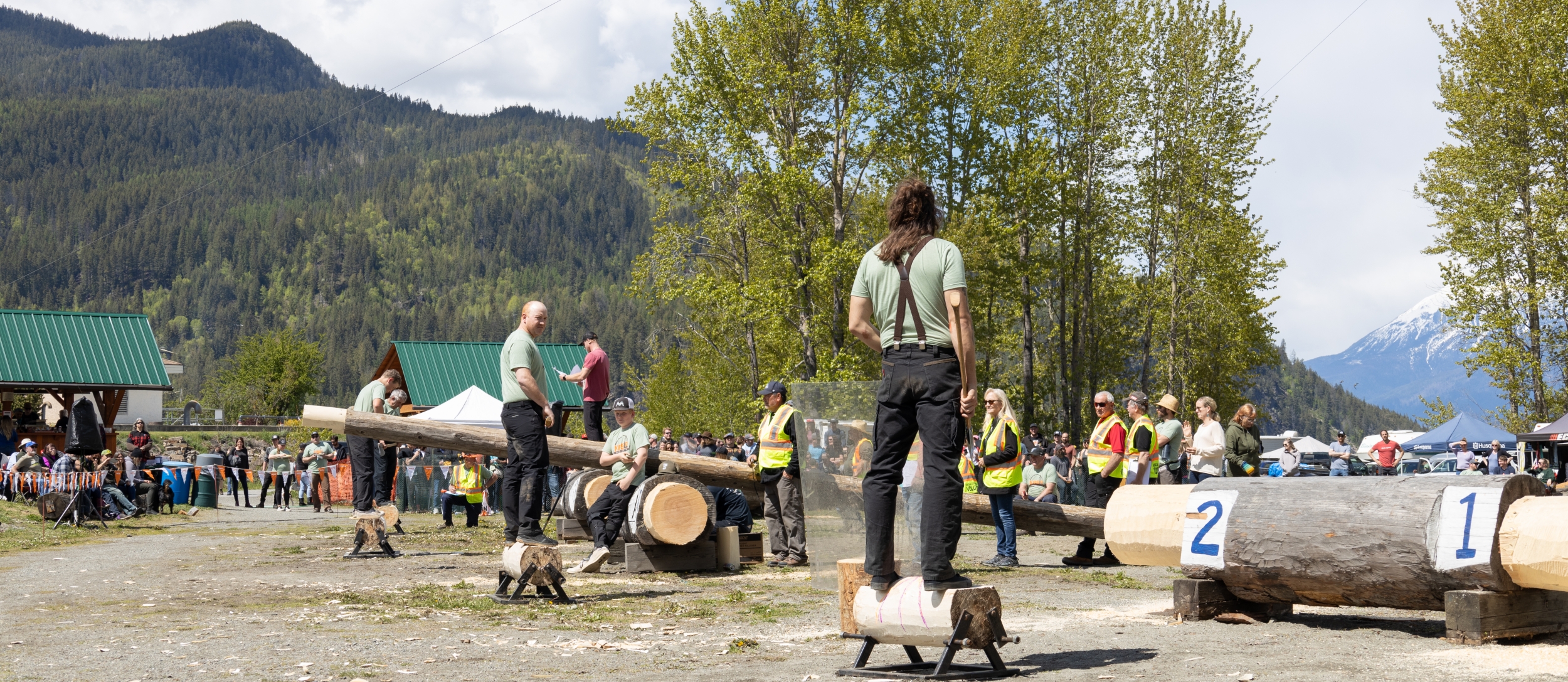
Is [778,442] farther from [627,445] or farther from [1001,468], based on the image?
[1001,468]

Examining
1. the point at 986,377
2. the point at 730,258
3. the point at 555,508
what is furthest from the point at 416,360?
the point at 555,508

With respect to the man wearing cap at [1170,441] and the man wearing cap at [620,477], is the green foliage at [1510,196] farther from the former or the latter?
the man wearing cap at [620,477]

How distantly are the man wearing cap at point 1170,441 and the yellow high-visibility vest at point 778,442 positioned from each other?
13.0 ft

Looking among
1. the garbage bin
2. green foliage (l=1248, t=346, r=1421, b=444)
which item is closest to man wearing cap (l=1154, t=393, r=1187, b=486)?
the garbage bin

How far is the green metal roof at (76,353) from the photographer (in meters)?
34.2

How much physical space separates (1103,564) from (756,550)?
11.3 ft

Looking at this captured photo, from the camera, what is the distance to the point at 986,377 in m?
38.1

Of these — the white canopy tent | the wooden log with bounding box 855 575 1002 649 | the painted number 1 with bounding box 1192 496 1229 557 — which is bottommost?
the wooden log with bounding box 855 575 1002 649

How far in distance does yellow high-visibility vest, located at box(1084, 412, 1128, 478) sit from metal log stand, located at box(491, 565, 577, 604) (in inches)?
236

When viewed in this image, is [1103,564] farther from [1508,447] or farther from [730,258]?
[1508,447]

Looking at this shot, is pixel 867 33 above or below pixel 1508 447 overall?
above

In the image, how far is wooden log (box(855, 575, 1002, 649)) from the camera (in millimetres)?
5133

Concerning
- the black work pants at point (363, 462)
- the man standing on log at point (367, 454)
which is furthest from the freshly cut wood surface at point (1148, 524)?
the black work pants at point (363, 462)

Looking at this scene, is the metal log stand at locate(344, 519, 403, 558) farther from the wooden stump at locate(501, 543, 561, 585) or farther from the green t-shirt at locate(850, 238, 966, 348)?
the green t-shirt at locate(850, 238, 966, 348)
